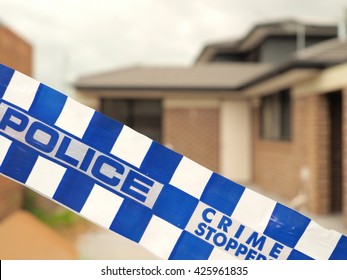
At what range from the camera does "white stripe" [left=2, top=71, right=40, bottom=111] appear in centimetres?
243

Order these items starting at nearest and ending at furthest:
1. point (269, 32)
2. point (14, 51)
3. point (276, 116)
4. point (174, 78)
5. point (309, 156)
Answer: point (14, 51) → point (309, 156) → point (276, 116) → point (174, 78) → point (269, 32)

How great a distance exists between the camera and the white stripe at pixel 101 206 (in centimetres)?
245

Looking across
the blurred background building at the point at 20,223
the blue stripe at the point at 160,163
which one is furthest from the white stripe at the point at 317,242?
the blurred background building at the point at 20,223

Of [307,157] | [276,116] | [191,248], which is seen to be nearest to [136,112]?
[276,116]

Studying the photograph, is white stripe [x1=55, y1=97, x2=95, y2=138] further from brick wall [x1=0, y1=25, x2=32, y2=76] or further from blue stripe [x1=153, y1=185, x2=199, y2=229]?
brick wall [x1=0, y1=25, x2=32, y2=76]

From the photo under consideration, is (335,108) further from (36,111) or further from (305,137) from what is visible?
(36,111)

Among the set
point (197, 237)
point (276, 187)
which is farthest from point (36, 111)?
point (276, 187)

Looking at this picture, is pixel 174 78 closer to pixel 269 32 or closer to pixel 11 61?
pixel 269 32

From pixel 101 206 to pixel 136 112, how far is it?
1185 centimetres

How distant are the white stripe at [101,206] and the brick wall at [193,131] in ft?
37.8

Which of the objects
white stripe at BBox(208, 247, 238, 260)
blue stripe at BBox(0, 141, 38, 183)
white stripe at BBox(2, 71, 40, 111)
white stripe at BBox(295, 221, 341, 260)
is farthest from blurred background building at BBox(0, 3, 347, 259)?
white stripe at BBox(295, 221, 341, 260)

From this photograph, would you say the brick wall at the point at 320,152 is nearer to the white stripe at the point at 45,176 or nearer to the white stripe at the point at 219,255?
the white stripe at the point at 219,255

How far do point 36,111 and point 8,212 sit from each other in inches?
178

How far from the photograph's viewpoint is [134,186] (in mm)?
2441
